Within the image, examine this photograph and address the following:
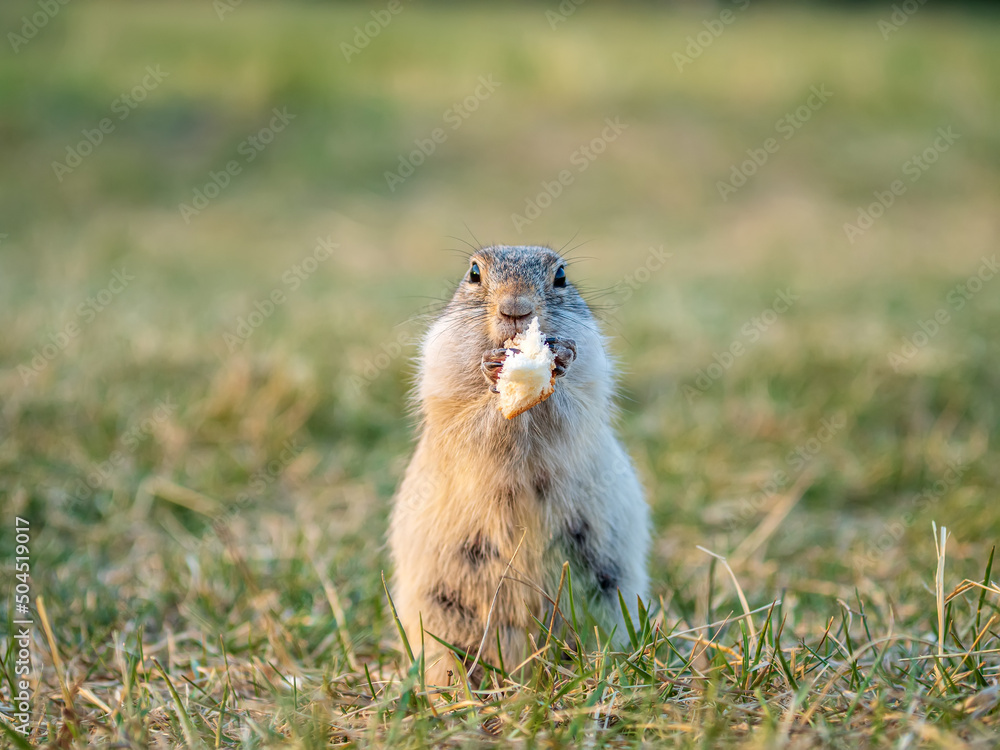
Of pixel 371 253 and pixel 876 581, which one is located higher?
pixel 371 253

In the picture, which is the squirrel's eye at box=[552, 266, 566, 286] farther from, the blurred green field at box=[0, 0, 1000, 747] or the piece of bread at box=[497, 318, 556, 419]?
the blurred green field at box=[0, 0, 1000, 747]

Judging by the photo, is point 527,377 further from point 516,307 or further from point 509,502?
point 509,502

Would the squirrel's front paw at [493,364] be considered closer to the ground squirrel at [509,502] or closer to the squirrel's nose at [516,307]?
the ground squirrel at [509,502]

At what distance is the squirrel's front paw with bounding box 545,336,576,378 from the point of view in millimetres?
2674

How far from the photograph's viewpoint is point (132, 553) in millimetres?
3932

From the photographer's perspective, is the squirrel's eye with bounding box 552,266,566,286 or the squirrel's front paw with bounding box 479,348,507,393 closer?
the squirrel's front paw with bounding box 479,348,507,393

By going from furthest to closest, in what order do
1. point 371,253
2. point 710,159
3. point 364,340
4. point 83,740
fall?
point 710,159
point 371,253
point 364,340
point 83,740

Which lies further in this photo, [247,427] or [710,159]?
[710,159]

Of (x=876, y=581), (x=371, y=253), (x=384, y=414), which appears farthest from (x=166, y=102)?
(x=876, y=581)

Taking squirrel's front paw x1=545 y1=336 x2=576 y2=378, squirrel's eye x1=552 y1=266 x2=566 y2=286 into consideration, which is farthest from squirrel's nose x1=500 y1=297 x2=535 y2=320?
squirrel's eye x1=552 y1=266 x2=566 y2=286

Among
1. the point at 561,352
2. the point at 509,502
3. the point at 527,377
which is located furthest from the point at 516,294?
the point at 509,502

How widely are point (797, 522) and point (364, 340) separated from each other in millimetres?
3361

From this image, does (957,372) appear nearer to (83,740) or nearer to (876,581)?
(876,581)

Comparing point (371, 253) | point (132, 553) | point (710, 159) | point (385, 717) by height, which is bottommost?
point (132, 553)
